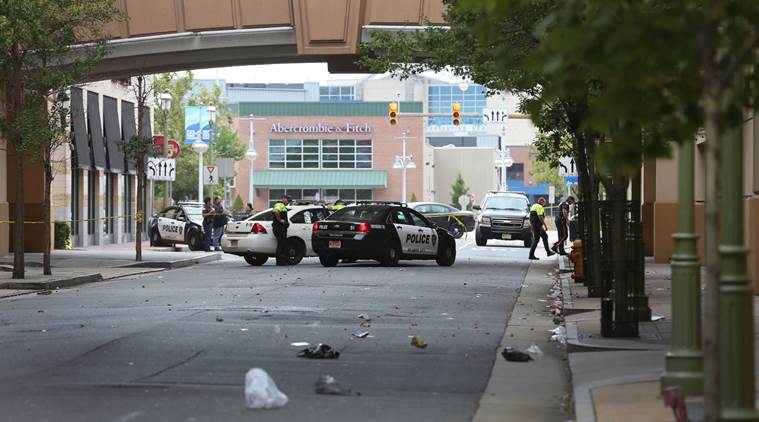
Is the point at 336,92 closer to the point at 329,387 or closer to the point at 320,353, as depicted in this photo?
the point at 320,353

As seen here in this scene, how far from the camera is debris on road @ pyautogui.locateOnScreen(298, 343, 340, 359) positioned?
42.7ft

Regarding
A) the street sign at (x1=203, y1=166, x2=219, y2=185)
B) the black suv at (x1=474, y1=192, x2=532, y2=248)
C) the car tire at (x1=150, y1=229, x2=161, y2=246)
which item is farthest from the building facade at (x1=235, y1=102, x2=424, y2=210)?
the car tire at (x1=150, y1=229, x2=161, y2=246)

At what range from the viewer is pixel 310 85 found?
174 m

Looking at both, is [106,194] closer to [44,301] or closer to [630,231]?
[44,301]

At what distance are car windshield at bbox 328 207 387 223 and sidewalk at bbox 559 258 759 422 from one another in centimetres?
1254

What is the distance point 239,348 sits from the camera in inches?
542

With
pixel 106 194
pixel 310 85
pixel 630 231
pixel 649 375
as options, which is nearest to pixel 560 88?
pixel 649 375

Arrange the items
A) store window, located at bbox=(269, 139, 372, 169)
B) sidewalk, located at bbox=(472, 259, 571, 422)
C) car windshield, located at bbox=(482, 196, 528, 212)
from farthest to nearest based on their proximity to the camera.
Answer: store window, located at bbox=(269, 139, 372, 169) < car windshield, located at bbox=(482, 196, 528, 212) < sidewalk, located at bbox=(472, 259, 571, 422)

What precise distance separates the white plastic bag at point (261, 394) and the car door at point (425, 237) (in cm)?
2227

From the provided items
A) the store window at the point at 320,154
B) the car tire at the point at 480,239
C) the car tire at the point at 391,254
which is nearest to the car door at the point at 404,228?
the car tire at the point at 391,254

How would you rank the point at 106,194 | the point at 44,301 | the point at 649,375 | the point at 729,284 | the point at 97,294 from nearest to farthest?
the point at 729,284
the point at 649,375
the point at 44,301
the point at 97,294
the point at 106,194

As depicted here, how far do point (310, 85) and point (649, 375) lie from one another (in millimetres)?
164055

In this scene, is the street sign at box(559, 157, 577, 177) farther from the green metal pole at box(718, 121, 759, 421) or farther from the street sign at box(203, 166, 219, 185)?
the green metal pole at box(718, 121, 759, 421)

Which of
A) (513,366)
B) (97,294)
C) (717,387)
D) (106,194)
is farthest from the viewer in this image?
(106,194)
